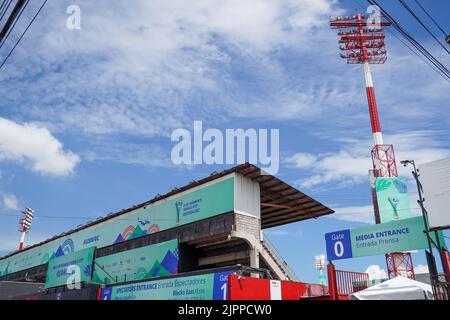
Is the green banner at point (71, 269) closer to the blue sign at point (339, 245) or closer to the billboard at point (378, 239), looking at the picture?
the blue sign at point (339, 245)

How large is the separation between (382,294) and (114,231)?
2457 centimetres

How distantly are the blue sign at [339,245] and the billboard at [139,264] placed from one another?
10509mm

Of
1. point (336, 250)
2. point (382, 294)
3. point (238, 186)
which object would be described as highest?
point (238, 186)

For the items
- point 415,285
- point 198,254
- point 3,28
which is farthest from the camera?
point 198,254

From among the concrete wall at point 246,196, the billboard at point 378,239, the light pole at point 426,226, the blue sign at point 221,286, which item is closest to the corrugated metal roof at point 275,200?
the concrete wall at point 246,196

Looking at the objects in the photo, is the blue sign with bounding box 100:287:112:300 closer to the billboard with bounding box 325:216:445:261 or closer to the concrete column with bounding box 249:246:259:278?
the concrete column with bounding box 249:246:259:278

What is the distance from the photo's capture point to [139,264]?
1095 inches

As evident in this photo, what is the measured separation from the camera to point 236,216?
2347 cm

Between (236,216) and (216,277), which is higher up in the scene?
(236,216)

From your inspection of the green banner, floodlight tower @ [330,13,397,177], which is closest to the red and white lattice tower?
floodlight tower @ [330,13,397,177]

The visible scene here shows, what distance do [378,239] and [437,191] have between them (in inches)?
133

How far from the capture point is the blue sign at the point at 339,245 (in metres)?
18.9
